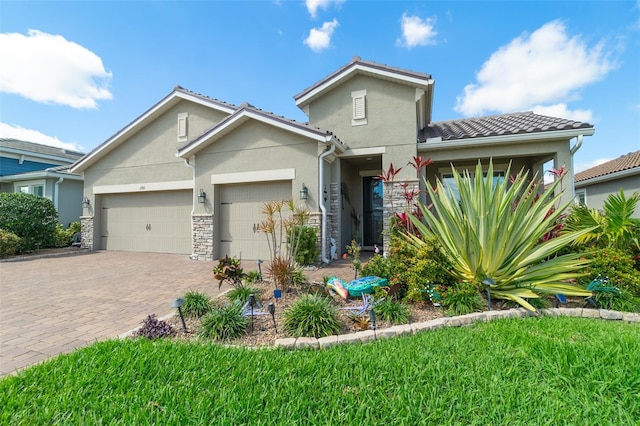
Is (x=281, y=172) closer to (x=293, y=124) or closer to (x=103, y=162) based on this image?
(x=293, y=124)

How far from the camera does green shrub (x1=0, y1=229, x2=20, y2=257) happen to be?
32.7 ft

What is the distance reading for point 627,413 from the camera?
1.99 meters

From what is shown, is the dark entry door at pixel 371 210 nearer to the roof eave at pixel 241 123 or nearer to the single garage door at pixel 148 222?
the roof eave at pixel 241 123

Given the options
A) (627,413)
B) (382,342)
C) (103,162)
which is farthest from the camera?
(103,162)

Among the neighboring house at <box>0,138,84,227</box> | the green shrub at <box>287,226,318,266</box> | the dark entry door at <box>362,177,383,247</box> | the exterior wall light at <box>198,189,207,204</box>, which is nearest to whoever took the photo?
the green shrub at <box>287,226,318,266</box>

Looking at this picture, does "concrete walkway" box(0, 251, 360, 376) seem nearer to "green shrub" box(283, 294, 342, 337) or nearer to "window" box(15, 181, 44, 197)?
"green shrub" box(283, 294, 342, 337)

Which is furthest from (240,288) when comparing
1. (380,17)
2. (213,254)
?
(380,17)

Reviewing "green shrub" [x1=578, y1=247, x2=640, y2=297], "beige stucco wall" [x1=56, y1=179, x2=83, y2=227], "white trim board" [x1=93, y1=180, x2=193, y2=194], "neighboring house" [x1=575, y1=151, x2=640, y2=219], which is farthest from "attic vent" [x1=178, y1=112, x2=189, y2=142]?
"neighboring house" [x1=575, y1=151, x2=640, y2=219]

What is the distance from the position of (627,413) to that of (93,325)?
5.81 meters

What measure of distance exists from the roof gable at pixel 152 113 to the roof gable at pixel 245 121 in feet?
7.65

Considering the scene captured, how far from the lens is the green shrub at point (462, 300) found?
3929mm

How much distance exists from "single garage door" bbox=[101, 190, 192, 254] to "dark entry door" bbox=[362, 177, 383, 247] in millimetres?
7284

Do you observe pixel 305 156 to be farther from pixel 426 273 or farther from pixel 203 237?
pixel 426 273

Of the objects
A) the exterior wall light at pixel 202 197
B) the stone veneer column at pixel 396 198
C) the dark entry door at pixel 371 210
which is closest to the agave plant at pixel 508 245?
the stone veneer column at pixel 396 198
